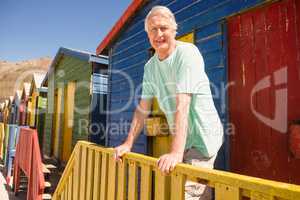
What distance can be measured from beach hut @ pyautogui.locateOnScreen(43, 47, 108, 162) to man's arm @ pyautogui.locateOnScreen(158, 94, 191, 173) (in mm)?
7702

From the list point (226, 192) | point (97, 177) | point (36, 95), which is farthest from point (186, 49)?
point (36, 95)

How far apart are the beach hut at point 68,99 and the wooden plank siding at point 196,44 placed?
209cm

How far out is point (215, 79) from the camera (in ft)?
14.1

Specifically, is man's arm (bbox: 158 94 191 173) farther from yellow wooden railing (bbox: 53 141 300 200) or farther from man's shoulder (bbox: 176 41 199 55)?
man's shoulder (bbox: 176 41 199 55)

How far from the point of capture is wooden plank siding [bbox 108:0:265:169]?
419cm

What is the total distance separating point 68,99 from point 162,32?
10.8 metres

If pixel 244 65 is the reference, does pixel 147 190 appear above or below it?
below

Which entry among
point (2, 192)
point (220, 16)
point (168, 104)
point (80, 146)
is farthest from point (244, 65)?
point (2, 192)

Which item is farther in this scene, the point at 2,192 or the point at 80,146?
the point at 2,192

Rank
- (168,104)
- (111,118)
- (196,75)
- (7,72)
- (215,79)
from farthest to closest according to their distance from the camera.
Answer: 1. (7,72)
2. (111,118)
3. (215,79)
4. (168,104)
5. (196,75)

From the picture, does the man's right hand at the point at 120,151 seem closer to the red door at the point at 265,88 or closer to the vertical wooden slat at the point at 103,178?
the vertical wooden slat at the point at 103,178

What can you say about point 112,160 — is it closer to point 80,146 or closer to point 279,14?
point 80,146

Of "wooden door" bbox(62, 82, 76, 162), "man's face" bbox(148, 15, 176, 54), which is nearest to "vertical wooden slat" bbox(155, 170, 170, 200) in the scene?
"man's face" bbox(148, 15, 176, 54)

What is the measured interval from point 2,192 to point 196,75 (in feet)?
29.6
